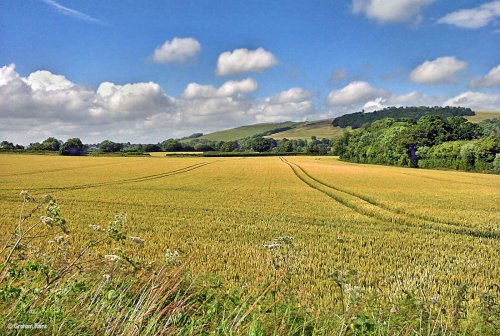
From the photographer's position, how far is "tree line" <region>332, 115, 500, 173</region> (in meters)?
70.8

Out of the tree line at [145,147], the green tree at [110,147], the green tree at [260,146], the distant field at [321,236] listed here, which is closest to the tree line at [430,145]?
the tree line at [145,147]

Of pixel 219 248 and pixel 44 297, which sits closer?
pixel 44 297

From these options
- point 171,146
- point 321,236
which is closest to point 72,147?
Answer: point 171,146

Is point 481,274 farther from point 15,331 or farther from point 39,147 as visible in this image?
point 39,147

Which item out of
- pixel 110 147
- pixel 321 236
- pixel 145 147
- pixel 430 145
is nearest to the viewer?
pixel 321 236

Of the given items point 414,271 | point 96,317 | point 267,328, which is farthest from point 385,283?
point 96,317

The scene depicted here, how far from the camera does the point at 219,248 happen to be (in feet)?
37.8

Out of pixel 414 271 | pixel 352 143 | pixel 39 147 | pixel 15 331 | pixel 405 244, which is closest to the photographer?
pixel 15 331

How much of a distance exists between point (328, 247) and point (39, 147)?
531 feet

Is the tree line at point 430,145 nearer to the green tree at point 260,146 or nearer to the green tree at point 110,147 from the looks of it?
the green tree at point 260,146

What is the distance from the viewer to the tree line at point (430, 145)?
70.8m

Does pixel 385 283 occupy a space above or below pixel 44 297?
below

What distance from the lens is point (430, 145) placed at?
92.2 m

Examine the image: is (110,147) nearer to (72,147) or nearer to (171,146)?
(72,147)
